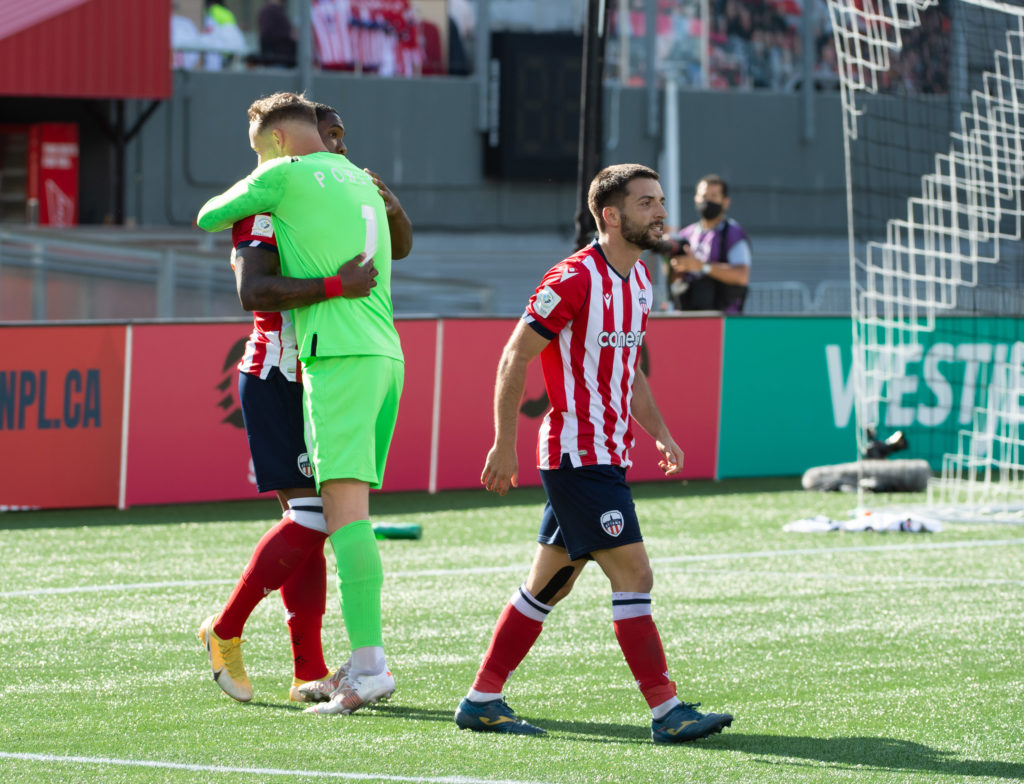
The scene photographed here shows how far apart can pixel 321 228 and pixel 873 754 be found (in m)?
2.38

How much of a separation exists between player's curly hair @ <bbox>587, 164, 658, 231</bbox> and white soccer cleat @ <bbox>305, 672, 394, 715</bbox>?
160 cm

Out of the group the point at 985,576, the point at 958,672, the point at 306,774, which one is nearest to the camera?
the point at 306,774

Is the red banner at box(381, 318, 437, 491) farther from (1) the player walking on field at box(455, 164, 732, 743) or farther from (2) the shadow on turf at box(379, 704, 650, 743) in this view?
(1) the player walking on field at box(455, 164, 732, 743)

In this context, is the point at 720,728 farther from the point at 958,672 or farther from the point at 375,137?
the point at 375,137

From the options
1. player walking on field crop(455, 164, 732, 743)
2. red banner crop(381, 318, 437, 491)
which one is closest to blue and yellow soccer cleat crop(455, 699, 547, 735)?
player walking on field crop(455, 164, 732, 743)

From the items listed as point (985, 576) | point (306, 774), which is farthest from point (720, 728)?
point (985, 576)

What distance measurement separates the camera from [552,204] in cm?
2586

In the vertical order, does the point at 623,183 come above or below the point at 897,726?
above

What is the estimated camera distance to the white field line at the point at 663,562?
778cm

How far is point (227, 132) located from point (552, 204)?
5.36 meters

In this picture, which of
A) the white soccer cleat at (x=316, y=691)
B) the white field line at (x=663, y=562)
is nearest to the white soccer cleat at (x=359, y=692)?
the white soccer cleat at (x=316, y=691)

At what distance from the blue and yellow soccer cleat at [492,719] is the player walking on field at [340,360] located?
0.28 metres

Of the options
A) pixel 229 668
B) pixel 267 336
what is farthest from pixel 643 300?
pixel 229 668

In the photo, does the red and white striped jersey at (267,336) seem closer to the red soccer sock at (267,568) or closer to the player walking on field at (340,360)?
the player walking on field at (340,360)
